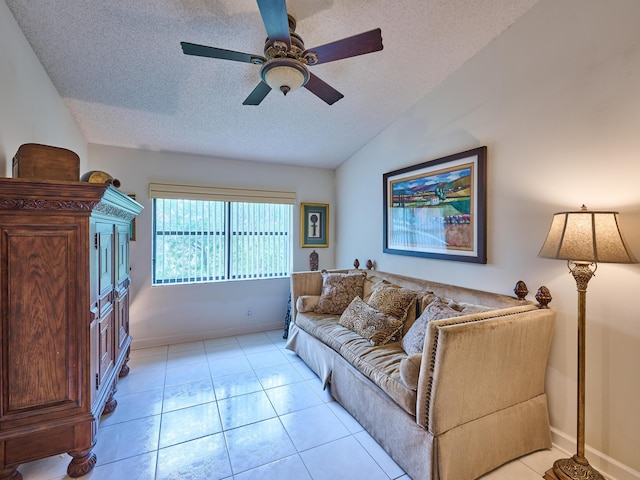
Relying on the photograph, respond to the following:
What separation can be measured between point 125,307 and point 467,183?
3.28 meters

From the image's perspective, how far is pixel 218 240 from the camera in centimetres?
391

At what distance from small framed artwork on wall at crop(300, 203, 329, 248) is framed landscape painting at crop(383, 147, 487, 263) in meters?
1.28

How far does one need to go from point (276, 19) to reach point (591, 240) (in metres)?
1.90

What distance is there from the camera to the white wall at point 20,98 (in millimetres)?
1662

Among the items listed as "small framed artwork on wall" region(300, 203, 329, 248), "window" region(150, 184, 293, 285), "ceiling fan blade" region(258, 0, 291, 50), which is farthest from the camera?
"small framed artwork on wall" region(300, 203, 329, 248)

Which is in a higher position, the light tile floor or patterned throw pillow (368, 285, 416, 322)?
patterned throw pillow (368, 285, 416, 322)

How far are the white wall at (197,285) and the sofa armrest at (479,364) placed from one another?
2819 millimetres

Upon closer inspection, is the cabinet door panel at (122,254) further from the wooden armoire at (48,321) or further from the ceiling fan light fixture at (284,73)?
the ceiling fan light fixture at (284,73)

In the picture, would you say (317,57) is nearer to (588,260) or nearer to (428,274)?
(588,260)

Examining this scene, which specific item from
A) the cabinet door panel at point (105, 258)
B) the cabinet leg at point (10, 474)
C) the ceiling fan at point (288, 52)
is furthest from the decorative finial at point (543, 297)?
the cabinet leg at point (10, 474)

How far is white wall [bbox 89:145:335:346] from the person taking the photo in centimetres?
344

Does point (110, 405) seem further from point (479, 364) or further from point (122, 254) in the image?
point (479, 364)

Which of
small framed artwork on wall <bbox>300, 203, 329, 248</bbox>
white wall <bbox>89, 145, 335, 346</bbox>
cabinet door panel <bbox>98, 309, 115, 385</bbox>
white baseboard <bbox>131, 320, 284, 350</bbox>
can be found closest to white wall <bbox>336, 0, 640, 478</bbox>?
small framed artwork on wall <bbox>300, 203, 329, 248</bbox>

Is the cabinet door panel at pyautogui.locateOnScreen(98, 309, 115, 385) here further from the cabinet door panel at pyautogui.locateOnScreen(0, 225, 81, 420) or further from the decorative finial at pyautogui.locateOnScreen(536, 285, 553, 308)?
the decorative finial at pyautogui.locateOnScreen(536, 285, 553, 308)
